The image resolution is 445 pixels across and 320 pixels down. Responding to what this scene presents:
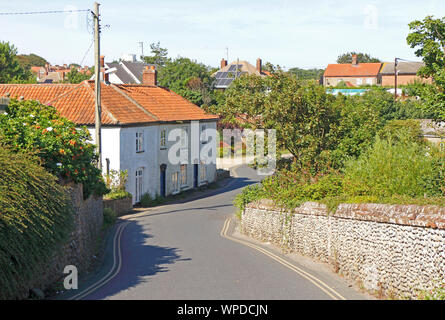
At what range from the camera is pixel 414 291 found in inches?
470

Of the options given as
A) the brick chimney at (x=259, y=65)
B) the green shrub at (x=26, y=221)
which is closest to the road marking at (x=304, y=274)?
the green shrub at (x=26, y=221)

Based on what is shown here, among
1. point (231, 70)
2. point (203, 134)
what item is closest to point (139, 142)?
point (203, 134)

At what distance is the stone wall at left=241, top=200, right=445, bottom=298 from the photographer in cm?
1155

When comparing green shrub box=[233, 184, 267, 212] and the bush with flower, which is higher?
the bush with flower

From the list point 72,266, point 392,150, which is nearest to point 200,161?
point 392,150

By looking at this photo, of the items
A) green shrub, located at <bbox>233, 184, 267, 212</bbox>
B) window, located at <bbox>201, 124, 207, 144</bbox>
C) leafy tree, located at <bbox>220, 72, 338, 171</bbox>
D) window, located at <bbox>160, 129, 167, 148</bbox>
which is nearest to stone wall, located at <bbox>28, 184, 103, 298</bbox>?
green shrub, located at <bbox>233, 184, 267, 212</bbox>

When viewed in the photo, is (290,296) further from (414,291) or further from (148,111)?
(148,111)

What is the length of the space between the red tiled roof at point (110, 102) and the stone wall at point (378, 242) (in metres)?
18.0

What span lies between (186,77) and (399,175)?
6024 centimetres

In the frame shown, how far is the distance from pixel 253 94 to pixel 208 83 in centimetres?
4992

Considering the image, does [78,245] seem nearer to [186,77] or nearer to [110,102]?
[110,102]

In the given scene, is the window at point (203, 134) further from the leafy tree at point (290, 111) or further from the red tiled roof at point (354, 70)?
the red tiled roof at point (354, 70)

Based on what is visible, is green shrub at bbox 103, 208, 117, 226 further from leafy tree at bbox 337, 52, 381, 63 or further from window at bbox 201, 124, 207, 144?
leafy tree at bbox 337, 52, 381, 63

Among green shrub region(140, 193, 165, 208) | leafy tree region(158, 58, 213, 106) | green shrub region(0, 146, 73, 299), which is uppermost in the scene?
leafy tree region(158, 58, 213, 106)
